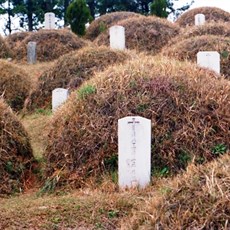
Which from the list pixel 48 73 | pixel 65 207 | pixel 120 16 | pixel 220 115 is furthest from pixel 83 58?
pixel 120 16

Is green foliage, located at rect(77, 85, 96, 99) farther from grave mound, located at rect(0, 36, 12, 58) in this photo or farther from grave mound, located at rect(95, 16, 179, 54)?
grave mound, located at rect(0, 36, 12, 58)

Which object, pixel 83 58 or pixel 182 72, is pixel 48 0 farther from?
pixel 182 72

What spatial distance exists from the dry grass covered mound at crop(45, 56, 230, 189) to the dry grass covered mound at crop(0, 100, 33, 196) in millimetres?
359

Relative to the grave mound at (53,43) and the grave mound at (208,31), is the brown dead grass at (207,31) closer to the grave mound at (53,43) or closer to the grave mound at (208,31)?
the grave mound at (208,31)

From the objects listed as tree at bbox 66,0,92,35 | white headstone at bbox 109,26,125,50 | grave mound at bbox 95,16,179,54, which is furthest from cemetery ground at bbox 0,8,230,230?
tree at bbox 66,0,92,35

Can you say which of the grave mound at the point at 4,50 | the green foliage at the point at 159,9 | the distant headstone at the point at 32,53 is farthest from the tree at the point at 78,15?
the distant headstone at the point at 32,53

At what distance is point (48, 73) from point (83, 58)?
105cm

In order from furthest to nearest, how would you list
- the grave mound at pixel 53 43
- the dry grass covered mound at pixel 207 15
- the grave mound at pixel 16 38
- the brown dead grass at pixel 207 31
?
1. the dry grass covered mound at pixel 207 15
2. the grave mound at pixel 16 38
3. the grave mound at pixel 53 43
4. the brown dead grass at pixel 207 31

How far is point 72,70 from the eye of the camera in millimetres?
12477

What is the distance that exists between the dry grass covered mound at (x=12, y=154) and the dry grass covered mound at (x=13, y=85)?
4392mm

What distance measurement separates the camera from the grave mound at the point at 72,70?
1204 centimetres

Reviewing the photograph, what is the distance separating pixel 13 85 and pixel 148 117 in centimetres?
625

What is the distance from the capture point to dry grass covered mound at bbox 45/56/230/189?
7.37m

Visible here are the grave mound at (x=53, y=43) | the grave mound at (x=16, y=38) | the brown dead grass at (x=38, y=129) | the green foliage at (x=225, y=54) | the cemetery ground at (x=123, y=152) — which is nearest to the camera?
the cemetery ground at (x=123, y=152)
